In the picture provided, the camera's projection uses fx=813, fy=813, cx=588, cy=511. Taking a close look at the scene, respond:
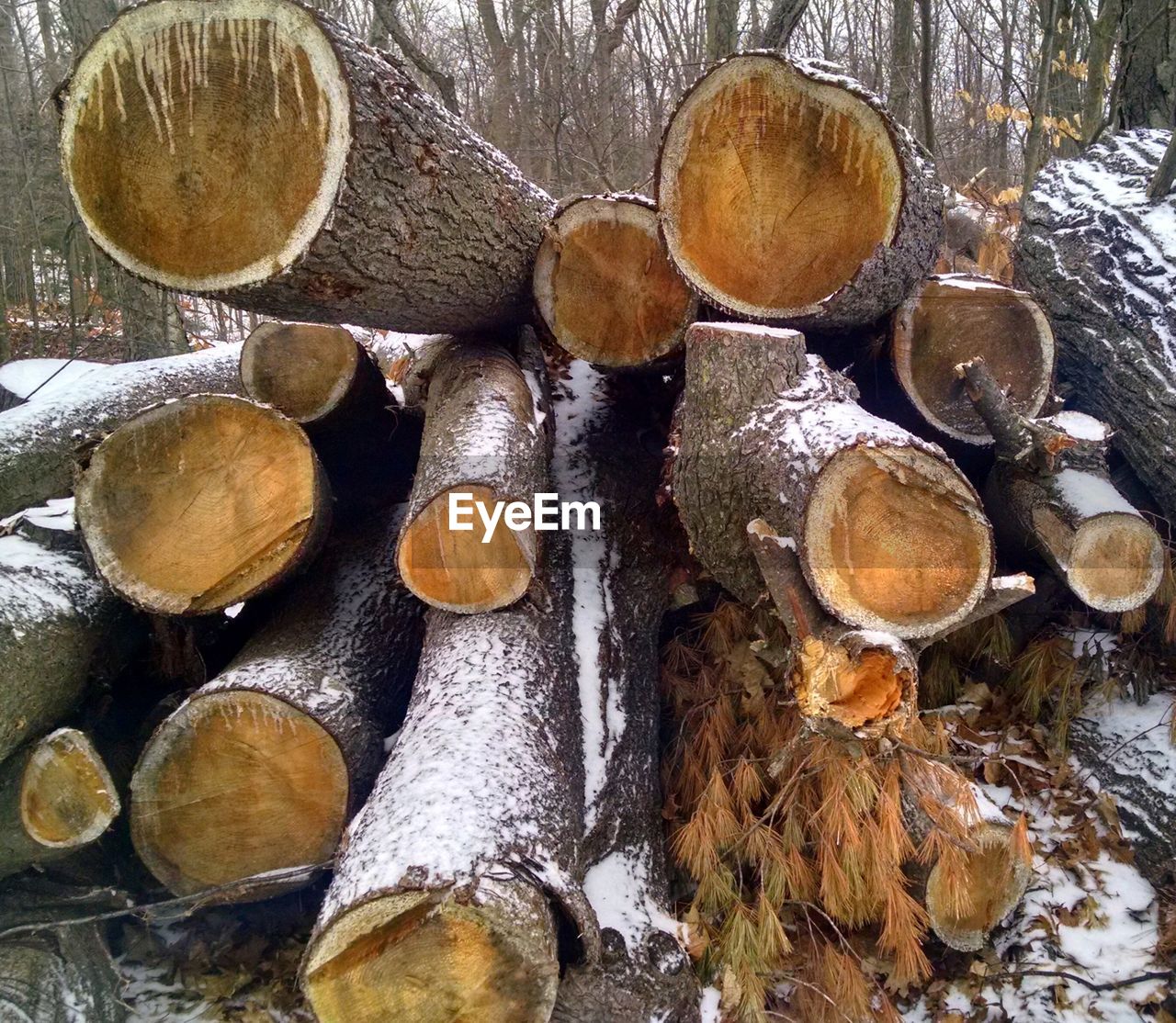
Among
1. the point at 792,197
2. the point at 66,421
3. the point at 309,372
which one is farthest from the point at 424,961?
the point at 66,421

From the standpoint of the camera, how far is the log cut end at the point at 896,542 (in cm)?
164

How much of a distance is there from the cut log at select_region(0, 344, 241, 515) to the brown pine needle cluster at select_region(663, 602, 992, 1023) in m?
2.10

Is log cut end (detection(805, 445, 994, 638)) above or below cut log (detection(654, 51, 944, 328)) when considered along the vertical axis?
below

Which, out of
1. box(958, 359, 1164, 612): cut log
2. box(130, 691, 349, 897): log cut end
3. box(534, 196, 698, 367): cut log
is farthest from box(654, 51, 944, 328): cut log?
box(130, 691, 349, 897): log cut end

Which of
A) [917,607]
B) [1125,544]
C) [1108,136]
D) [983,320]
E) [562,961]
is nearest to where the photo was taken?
[562,961]

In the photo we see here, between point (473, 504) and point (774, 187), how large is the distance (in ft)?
3.88

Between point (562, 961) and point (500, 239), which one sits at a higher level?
point (500, 239)

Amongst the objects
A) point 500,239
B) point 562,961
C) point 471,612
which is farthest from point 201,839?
point 500,239

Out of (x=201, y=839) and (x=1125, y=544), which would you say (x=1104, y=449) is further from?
(x=201, y=839)

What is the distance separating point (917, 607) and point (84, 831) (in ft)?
6.76

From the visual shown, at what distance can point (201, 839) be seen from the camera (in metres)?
2.09

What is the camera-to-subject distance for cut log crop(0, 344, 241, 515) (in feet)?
9.09

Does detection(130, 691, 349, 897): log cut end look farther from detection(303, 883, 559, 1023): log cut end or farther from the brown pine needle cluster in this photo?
the brown pine needle cluster

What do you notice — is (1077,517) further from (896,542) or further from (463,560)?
(463,560)
